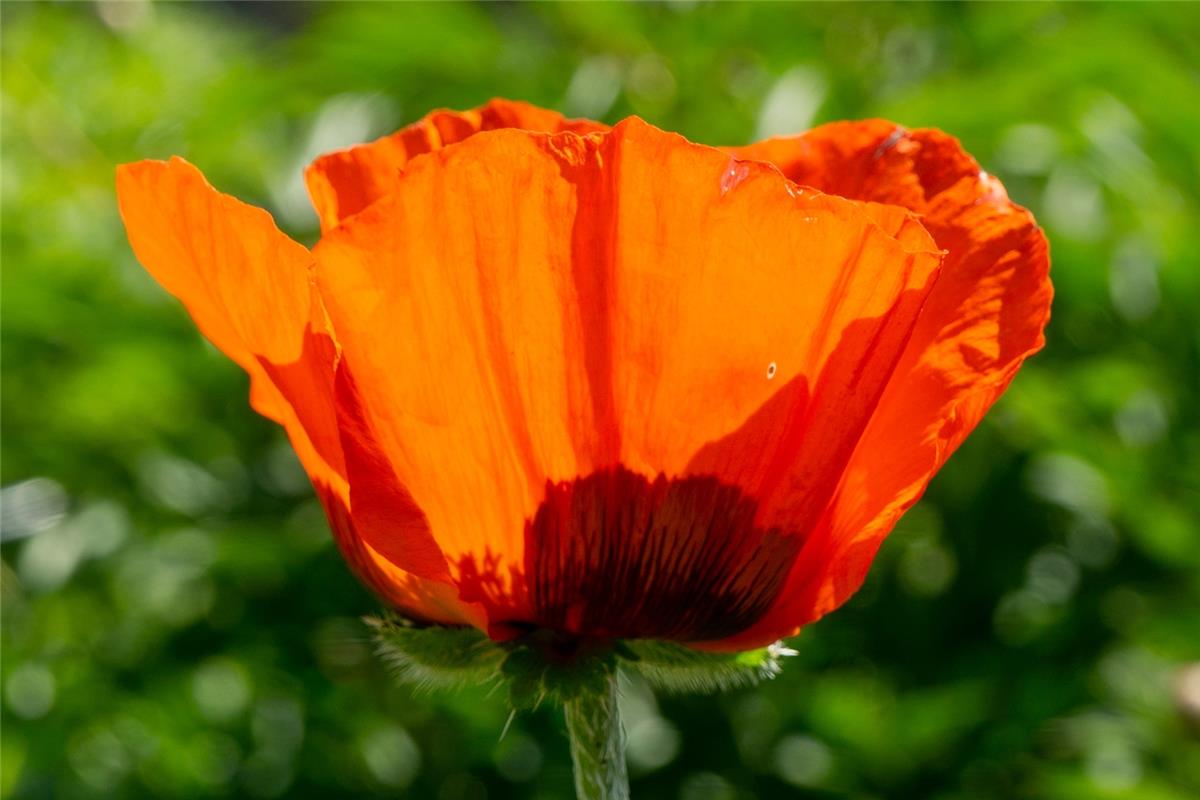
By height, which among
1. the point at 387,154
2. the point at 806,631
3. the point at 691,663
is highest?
the point at 387,154

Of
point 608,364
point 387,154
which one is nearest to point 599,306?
point 608,364

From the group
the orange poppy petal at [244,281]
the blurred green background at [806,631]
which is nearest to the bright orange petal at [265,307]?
the orange poppy petal at [244,281]

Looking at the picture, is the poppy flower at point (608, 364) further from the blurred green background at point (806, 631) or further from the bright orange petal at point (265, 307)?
the blurred green background at point (806, 631)

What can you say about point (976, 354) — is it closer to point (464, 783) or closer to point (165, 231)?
point (165, 231)

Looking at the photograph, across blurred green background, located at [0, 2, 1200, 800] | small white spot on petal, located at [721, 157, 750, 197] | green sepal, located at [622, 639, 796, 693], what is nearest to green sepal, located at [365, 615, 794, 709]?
green sepal, located at [622, 639, 796, 693]

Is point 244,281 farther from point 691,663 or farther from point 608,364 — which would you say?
point 691,663

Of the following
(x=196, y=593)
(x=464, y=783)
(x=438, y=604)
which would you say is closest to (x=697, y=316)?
(x=438, y=604)
